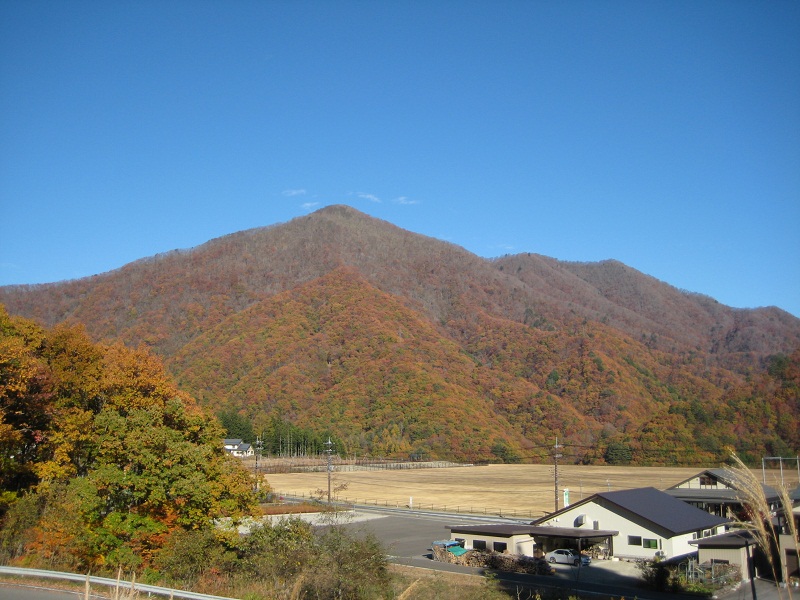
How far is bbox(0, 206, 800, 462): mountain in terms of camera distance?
10019cm

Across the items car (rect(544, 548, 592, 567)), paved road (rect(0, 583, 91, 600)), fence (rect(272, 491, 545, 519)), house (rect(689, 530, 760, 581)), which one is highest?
paved road (rect(0, 583, 91, 600))

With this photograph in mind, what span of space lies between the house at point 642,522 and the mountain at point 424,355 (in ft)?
202

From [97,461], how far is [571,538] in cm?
1972

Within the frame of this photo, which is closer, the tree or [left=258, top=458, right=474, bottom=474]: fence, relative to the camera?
[left=258, top=458, right=474, bottom=474]: fence

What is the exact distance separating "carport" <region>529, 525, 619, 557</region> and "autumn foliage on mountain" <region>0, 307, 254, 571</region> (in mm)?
15600

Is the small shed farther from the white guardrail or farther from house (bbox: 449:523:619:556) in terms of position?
the white guardrail

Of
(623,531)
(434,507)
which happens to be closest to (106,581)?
(623,531)

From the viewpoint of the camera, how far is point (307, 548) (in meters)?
14.1

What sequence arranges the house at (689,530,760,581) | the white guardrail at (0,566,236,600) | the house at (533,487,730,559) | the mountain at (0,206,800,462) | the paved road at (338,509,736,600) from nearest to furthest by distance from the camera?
1. the white guardrail at (0,566,236,600)
2. the paved road at (338,509,736,600)
3. the house at (689,530,760,581)
4. the house at (533,487,730,559)
5. the mountain at (0,206,800,462)

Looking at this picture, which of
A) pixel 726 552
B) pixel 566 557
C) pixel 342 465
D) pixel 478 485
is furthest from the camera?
pixel 342 465

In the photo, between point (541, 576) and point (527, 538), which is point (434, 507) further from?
point (541, 576)

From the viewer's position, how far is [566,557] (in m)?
28.2

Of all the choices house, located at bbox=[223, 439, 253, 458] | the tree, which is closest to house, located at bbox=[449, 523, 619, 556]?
house, located at bbox=[223, 439, 253, 458]

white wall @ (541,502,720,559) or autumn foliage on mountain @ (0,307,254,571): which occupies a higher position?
autumn foliage on mountain @ (0,307,254,571)
